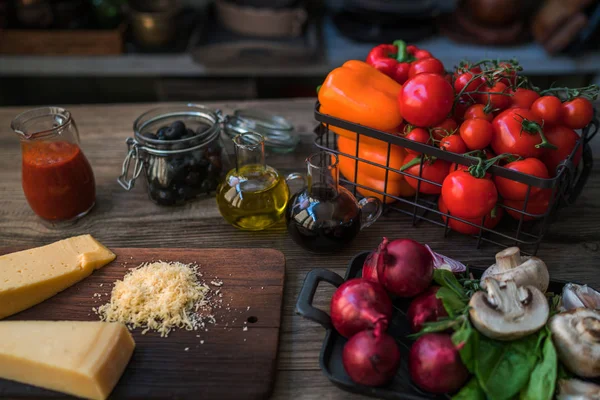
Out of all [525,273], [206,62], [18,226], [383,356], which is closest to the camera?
[383,356]

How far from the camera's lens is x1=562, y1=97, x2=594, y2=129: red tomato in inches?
35.6

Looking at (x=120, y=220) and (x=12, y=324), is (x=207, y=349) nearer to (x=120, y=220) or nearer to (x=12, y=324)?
(x=12, y=324)

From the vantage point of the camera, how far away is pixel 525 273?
76 cm

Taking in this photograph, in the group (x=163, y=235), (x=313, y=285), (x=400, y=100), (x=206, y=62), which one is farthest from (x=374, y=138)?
(x=206, y=62)

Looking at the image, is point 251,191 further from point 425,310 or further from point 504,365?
point 504,365

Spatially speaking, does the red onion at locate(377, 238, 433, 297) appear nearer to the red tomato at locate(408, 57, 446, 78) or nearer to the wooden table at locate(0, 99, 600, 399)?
the wooden table at locate(0, 99, 600, 399)

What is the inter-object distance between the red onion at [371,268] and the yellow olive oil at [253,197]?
25 cm

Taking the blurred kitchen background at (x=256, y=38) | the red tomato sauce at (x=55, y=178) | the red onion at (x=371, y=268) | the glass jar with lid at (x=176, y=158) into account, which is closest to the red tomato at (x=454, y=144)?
the red onion at (x=371, y=268)

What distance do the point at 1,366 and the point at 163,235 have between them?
375 millimetres

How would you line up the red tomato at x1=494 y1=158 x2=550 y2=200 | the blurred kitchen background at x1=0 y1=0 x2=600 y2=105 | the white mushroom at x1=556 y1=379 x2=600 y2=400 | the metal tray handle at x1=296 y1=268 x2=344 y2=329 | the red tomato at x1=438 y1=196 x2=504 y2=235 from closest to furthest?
the white mushroom at x1=556 y1=379 x2=600 y2=400, the metal tray handle at x1=296 y1=268 x2=344 y2=329, the red tomato at x1=494 y1=158 x2=550 y2=200, the red tomato at x1=438 y1=196 x2=504 y2=235, the blurred kitchen background at x1=0 y1=0 x2=600 y2=105

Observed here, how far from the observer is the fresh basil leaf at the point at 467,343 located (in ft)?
2.11

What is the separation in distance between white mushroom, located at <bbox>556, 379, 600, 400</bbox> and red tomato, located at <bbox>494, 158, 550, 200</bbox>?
0.33m

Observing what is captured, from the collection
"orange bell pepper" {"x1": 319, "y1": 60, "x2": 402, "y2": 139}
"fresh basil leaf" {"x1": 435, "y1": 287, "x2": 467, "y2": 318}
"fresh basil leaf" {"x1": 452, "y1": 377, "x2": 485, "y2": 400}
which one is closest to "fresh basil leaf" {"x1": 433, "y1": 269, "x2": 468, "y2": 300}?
"fresh basil leaf" {"x1": 435, "y1": 287, "x2": 467, "y2": 318}

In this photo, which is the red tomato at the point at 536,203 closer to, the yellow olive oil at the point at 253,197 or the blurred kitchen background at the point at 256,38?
the yellow olive oil at the point at 253,197
